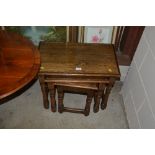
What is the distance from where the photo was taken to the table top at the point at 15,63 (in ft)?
4.04

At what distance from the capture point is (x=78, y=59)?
5.96 ft

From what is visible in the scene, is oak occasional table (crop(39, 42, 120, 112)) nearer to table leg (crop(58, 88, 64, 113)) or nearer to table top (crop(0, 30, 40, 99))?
table leg (crop(58, 88, 64, 113))

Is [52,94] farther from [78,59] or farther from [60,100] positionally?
[78,59]

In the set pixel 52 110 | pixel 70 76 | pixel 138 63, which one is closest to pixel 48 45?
pixel 70 76

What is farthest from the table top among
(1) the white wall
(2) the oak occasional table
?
(1) the white wall

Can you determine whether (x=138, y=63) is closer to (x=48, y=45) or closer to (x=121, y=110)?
(x=121, y=110)

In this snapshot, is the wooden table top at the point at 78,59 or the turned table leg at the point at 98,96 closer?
the wooden table top at the point at 78,59

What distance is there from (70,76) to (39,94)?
0.77 metres

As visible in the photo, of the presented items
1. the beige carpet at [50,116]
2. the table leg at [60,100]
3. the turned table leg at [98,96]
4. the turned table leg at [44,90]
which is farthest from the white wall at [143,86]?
the turned table leg at [44,90]

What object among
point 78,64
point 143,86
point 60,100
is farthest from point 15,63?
point 143,86

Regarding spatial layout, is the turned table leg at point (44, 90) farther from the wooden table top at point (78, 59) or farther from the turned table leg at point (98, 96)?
the turned table leg at point (98, 96)

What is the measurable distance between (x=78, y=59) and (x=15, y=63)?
2.04ft

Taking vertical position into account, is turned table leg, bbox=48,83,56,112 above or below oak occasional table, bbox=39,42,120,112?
below

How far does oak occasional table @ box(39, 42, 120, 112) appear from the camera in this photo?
67.2 inches
